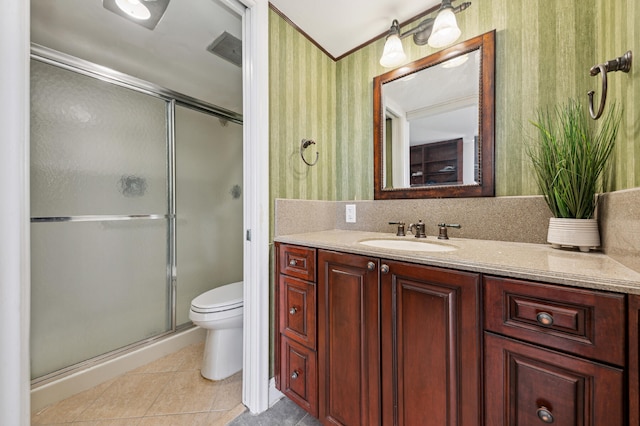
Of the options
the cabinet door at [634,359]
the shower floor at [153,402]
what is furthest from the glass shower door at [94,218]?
the cabinet door at [634,359]

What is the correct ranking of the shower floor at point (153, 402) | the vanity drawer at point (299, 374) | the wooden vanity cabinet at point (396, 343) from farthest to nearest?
1. the shower floor at point (153, 402)
2. the vanity drawer at point (299, 374)
3. the wooden vanity cabinet at point (396, 343)

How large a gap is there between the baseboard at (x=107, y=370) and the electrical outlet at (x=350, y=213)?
1596 mm

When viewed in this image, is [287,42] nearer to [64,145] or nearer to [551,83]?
[551,83]

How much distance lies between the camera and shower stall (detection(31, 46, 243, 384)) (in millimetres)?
1450

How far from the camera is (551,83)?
3.49ft

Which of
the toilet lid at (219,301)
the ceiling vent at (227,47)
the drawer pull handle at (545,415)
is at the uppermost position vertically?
the ceiling vent at (227,47)

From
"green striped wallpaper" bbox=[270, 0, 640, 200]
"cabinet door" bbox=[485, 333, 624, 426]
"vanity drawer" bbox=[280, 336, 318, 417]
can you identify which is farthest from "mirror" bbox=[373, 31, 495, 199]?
"vanity drawer" bbox=[280, 336, 318, 417]

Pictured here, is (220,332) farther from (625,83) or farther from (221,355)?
(625,83)

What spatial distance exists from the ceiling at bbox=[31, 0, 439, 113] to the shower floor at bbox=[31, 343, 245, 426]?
2.07 metres

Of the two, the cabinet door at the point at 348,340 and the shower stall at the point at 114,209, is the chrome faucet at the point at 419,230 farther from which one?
the shower stall at the point at 114,209

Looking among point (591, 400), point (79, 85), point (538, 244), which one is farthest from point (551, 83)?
point (79, 85)

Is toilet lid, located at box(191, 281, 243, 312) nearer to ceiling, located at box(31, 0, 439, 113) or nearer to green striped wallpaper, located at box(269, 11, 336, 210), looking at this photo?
green striped wallpaper, located at box(269, 11, 336, 210)

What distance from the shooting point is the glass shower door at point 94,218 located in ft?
4.73

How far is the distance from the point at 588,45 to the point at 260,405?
87.7 inches
